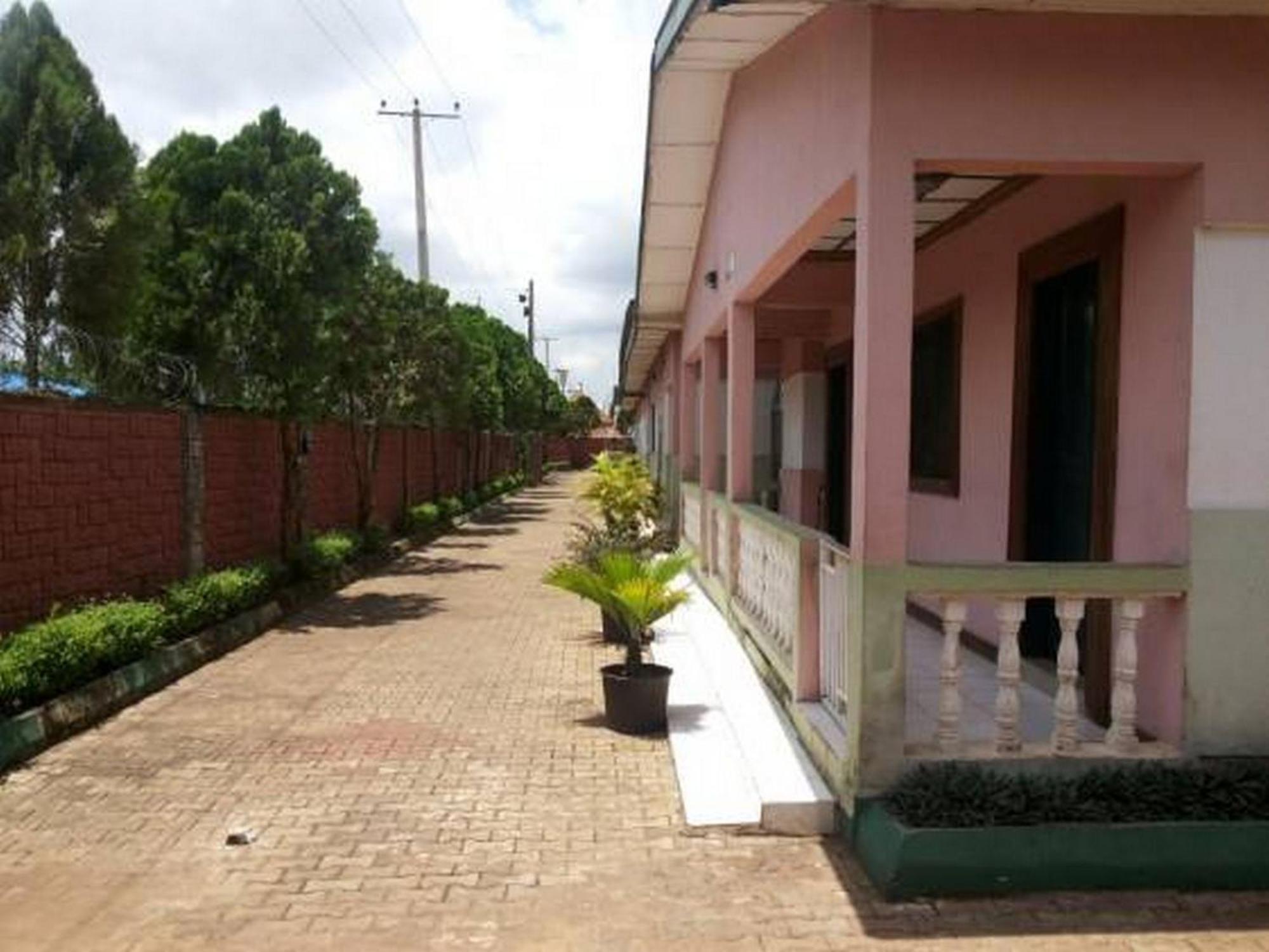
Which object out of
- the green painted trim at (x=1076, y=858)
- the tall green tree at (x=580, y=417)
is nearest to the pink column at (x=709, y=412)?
the green painted trim at (x=1076, y=858)

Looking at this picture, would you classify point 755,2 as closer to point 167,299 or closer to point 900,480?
point 900,480

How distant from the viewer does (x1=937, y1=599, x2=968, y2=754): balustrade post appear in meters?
4.57

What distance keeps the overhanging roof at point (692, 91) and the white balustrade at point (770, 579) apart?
9.11 ft

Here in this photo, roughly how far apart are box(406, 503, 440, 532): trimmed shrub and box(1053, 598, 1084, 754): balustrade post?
52.8 ft

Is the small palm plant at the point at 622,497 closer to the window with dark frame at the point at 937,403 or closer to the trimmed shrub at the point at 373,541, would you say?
the window with dark frame at the point at 937,403

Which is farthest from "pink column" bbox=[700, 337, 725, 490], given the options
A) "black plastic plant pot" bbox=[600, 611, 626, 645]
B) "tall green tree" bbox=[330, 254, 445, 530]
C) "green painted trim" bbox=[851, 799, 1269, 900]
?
"green painted trim" bbox=[851, 799, 1269, 900]

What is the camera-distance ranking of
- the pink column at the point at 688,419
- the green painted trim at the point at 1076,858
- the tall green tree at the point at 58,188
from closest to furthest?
the green painted trim at the point at 1076,858, the tall green tree at the point at 58,188, the pink column at the point at 688,419

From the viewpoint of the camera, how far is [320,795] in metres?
5.46

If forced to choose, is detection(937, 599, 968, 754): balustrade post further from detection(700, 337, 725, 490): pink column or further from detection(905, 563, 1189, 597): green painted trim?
detection(700, 337, 725, 490): pink column

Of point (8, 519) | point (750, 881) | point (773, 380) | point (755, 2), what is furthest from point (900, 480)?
point (773, 380)

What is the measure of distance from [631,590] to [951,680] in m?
2.34

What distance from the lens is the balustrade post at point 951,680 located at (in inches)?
180

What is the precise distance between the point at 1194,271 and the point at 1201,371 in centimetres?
39

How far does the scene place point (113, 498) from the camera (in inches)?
336
